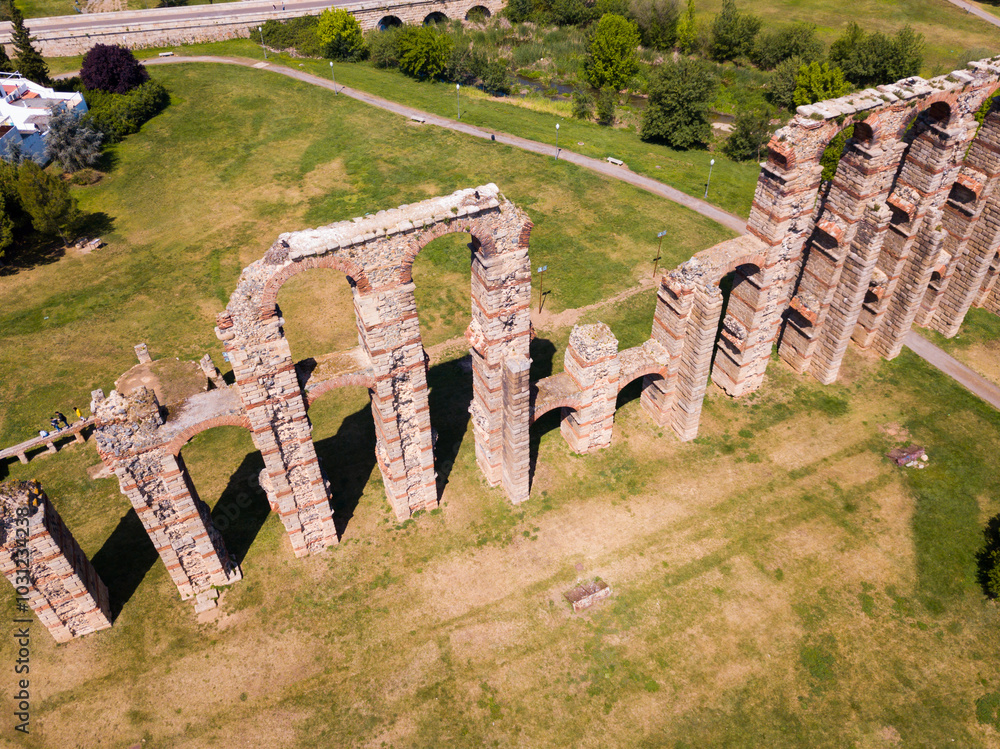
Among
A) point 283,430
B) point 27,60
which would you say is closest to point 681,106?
point 283,430

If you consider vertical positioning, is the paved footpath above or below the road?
below

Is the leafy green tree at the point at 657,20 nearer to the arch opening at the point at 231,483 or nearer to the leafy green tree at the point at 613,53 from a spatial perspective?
the leafy green tree at the point at 613,53

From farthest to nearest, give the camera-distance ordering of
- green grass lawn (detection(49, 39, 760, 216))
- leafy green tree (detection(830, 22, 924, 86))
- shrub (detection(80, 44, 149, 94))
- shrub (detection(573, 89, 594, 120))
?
shrub (detection(573, 89, 594, 120)), leafy green tree (detection(830, 22, 924, 86)), shrub (detection(80, 44, 149, 94)), green grass lawn (detection(49, 39, 760, 216))

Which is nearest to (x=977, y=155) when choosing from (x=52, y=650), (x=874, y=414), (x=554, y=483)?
(x=874, y=414)

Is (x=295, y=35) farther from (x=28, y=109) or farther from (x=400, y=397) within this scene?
(x=400, y=397)

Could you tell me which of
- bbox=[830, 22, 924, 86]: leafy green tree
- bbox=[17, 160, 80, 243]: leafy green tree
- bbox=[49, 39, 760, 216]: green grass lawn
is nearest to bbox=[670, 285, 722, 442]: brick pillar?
bbox=[49, 39, 760, 216]: green grass lawn

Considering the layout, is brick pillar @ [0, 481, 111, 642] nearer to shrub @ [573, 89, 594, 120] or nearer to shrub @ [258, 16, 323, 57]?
shrub @ [573, 89, 594, 120]

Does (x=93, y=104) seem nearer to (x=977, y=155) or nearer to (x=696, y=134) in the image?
(x=696, y=134)

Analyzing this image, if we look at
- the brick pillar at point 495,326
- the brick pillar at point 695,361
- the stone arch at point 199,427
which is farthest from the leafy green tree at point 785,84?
the stone arch at point 199,427
